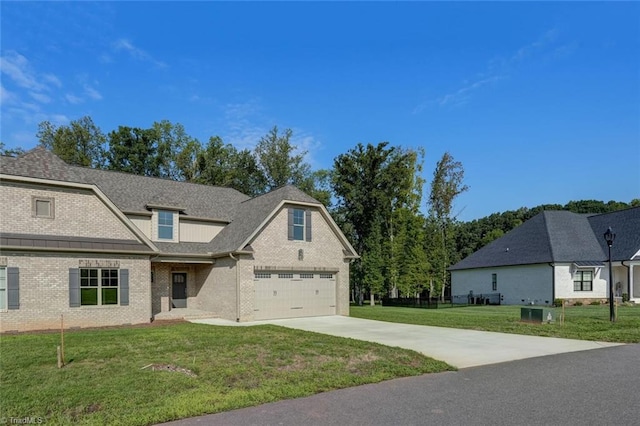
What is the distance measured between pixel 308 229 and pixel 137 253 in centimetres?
795

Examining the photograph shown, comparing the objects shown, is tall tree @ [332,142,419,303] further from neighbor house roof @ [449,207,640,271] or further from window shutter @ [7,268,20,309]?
window shutter @ [7,268,20,309]

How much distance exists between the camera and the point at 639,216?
31328 mm

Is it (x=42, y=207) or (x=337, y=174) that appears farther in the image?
(x=337, y=174)

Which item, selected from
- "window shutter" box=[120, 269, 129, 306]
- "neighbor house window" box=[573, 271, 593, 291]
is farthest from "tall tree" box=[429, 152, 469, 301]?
"window shutter" box=[120, 269, 129, 306]

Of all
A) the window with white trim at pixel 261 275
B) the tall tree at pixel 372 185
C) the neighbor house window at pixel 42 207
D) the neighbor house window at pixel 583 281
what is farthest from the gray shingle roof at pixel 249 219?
the neighbor house window at pixel 583 281

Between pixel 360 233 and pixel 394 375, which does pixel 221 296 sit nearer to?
pixel 394 375

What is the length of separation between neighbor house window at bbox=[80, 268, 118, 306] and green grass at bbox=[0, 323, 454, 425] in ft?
12.1

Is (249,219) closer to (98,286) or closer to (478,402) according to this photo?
(98,286)

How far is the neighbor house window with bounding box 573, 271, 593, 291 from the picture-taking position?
28.8 meters

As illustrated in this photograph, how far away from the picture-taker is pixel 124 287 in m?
17.3

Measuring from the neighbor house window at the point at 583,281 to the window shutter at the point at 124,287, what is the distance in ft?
89.0

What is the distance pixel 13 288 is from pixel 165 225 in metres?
7.19

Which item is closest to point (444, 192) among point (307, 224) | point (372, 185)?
point (372, 185)

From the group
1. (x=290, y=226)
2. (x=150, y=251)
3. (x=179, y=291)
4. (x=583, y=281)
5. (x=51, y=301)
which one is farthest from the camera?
(x=583, y=281)
